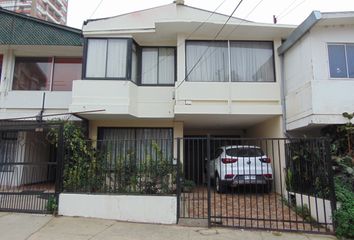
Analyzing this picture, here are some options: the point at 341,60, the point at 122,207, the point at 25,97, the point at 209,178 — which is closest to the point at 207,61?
the point at 341,60

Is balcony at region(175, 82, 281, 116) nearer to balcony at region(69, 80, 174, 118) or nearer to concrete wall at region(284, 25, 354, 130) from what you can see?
concrete wall at region(284, 25, 354, 130)

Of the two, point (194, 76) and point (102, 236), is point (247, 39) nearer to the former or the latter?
point (194, 76)

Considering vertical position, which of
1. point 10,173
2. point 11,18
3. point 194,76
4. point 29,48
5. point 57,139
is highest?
point 11,18

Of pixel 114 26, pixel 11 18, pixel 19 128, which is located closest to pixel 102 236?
pixel 19 128

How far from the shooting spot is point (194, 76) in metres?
10.8

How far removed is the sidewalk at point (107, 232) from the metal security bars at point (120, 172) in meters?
0.89

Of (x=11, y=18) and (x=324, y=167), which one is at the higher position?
(x=11, y=18)

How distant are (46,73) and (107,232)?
860cm

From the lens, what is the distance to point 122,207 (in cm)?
752

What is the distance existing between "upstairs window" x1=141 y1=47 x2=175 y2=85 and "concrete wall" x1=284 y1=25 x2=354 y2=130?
445 centimetres

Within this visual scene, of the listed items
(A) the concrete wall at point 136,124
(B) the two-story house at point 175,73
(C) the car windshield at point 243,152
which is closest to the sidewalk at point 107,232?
(C) the car windshield at point 243,152

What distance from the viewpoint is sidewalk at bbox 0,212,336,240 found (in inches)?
245

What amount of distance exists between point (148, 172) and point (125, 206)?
1.03 metres

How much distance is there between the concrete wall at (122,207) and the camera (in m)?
7.30
